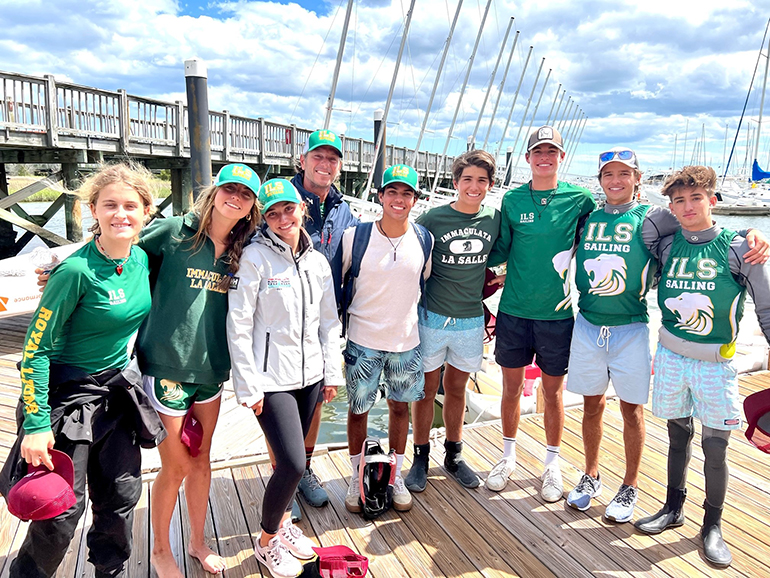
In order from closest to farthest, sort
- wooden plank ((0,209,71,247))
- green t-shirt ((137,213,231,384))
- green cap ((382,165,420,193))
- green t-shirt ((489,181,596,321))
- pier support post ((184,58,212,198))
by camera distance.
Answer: green t-shirt ((137,213,231,384)) < green cap ((382,165,420,193)) < green t-shirt ((489,181,596,321)) < pier support post ((184,58,212,198)) < wooden plank ((0,209,71,247))

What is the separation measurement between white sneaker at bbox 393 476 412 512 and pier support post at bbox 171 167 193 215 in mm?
10773

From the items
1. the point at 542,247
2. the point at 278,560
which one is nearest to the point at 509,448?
the point at 542,247

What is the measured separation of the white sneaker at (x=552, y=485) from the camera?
315cm

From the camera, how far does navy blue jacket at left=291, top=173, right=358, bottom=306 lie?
287cm

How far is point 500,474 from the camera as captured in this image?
330cm

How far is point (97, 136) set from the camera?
31.9 feet

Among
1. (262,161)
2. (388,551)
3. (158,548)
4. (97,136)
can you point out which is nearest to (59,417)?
(158,548)

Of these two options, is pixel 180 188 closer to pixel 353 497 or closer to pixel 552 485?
pixel 353 497

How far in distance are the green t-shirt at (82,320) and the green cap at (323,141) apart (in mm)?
1217

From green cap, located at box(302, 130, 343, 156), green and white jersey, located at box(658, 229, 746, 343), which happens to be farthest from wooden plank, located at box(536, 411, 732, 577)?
green cap, located at box(302, 130, 343, 156)

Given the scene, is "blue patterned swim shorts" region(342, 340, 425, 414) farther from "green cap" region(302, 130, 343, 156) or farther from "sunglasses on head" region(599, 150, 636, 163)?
"sunglasses on head" region(599, 150, 636, 163)

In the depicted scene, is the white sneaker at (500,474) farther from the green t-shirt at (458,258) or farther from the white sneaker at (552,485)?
the green t-shirt at (458,258)

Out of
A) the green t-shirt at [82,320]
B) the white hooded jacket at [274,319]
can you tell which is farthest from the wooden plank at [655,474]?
the green t-shirt at [82,320]

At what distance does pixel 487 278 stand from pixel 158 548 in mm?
2338
